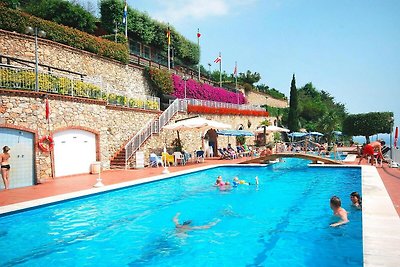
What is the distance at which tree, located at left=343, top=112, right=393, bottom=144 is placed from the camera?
1165 inches

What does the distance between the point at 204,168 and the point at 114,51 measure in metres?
12.4

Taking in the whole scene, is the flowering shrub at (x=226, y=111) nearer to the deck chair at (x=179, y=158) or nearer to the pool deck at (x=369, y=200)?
the deck chair at (x=179, y=158)

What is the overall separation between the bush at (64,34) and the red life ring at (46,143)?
848 centimetres

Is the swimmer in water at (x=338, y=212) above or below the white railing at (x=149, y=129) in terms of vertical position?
below

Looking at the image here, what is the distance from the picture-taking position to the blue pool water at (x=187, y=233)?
5395 mm

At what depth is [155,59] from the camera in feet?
105

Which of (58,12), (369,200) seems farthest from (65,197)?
(58,12)

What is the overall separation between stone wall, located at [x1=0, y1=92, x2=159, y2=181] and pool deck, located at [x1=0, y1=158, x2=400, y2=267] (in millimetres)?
1864

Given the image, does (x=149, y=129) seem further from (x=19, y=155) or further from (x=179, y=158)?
(x=19, y=155)

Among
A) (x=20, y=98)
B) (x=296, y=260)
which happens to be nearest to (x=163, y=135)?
(x=20, y=98)

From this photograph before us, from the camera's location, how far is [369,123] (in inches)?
1196

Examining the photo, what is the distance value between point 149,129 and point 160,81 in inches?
349

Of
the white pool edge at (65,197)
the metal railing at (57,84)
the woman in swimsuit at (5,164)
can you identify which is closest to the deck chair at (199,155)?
the metal railing at (57,84)

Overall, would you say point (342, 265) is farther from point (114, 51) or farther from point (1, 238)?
point (114, 51)
